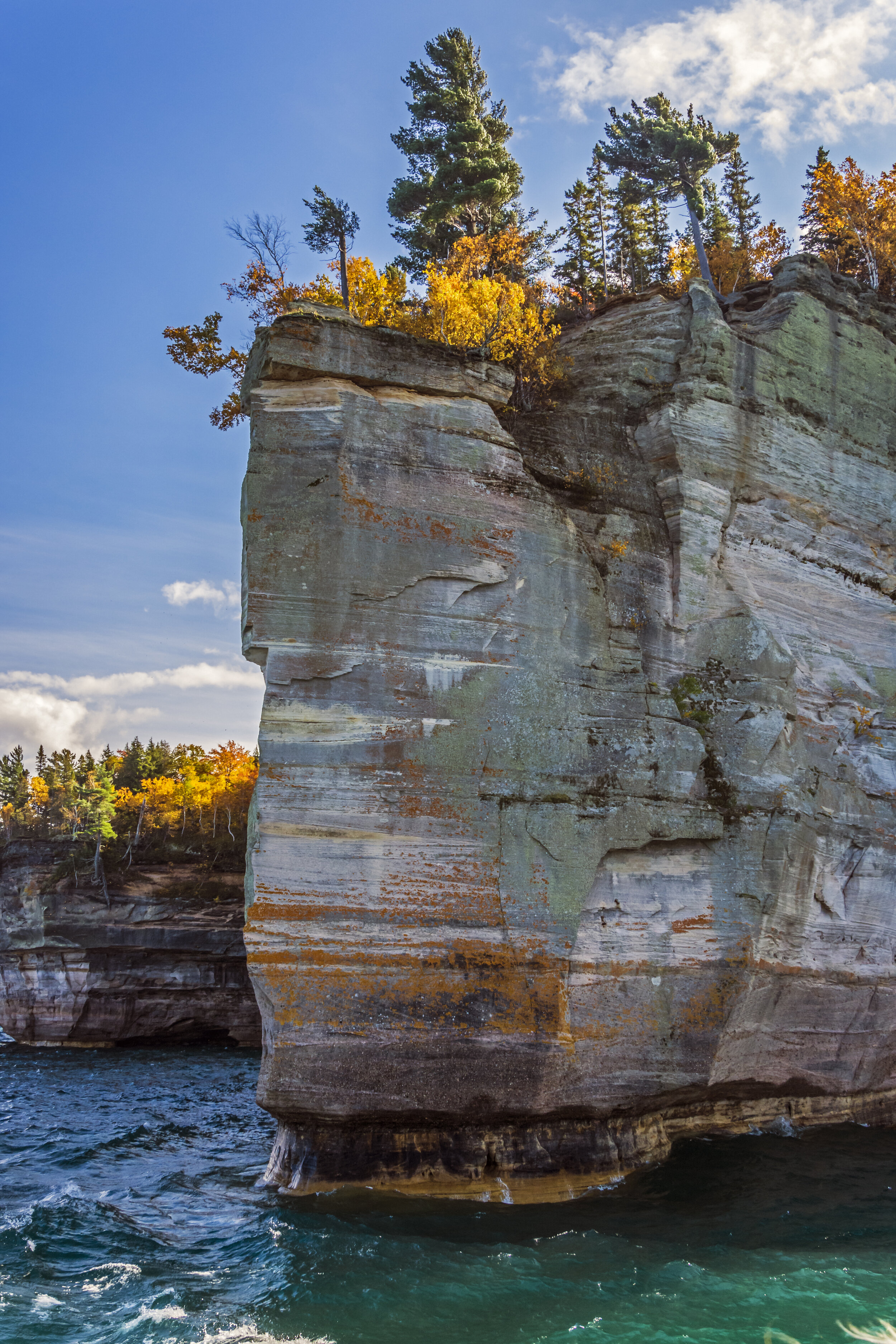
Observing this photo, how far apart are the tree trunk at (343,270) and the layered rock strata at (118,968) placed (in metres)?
25.4

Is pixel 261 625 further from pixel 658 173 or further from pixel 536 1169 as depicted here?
pixel 658 173

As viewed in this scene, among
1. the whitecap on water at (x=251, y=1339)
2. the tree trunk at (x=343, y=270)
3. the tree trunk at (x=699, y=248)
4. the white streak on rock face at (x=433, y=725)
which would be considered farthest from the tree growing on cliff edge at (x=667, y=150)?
the whitecap on water at (x=251, y=1339)

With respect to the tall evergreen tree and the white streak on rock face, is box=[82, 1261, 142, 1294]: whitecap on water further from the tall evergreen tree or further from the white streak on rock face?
the tall evergreen tree

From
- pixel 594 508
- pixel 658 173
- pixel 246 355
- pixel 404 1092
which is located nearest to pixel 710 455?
pixel 594 508

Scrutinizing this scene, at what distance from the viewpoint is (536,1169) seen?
12.1m

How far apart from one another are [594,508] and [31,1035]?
34.2 m

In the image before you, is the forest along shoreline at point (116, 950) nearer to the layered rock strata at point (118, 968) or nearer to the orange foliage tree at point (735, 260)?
the layered rock strata at point (118, 968)

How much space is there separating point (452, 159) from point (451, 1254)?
28.9 m

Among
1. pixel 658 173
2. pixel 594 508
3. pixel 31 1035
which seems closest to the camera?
pixel 594 508

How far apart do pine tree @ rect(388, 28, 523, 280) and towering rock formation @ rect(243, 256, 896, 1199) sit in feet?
44.2

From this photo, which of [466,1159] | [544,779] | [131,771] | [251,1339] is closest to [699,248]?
[544,779]

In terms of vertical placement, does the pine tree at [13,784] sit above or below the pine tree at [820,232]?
below

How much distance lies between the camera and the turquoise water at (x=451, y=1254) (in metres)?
8.70

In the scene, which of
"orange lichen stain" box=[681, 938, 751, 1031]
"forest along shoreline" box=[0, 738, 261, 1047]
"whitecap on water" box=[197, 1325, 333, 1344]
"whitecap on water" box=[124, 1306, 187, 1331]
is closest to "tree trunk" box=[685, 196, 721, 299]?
"orange lichen stain" box=[681, 938, 751, 1031]
